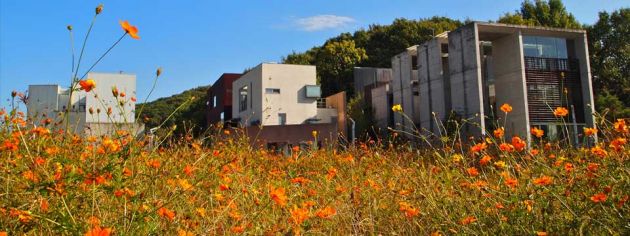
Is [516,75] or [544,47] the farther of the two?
[544,47]

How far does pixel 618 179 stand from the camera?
238 cm

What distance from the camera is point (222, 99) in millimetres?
37531

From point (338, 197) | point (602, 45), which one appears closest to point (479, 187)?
point (338, 197)

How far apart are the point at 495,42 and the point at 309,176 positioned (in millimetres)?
19960

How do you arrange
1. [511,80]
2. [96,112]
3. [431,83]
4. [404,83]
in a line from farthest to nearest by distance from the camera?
→ [404,83] < [431,83] < [511,80] < [96,112]

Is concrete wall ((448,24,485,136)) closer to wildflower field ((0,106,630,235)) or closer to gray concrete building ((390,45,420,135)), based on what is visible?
gray concrete building ((390,45,420,135))

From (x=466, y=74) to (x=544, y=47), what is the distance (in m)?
3.75

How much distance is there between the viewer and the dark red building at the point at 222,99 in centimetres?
3659

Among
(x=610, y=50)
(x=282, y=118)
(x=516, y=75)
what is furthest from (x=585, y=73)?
(x=282, y=118)

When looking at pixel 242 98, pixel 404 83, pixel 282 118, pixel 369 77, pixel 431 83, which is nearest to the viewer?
pixel 431 83

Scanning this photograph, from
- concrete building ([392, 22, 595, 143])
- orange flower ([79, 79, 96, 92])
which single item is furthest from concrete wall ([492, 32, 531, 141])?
orange flower ([79, 79, 96, 92])

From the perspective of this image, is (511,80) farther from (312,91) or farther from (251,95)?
(251,95)

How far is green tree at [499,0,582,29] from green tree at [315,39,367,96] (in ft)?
35.1

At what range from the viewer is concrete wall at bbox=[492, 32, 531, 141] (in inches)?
811
